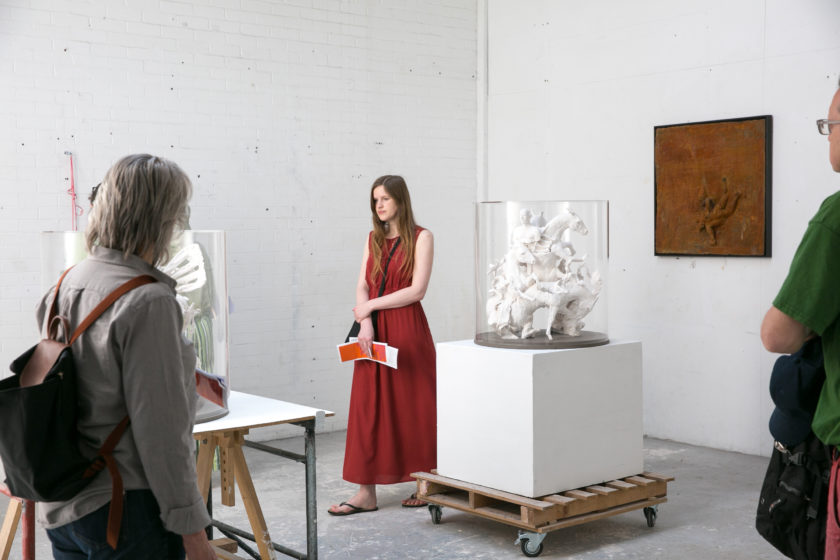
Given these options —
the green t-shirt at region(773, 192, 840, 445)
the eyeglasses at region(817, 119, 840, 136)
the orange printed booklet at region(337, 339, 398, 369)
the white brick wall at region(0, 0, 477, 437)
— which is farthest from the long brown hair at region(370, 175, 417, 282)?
the green t-shirt at region(773, 192, 840, 445)

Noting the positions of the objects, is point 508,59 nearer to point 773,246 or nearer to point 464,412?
point 773,246

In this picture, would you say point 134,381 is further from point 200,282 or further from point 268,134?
point 268,134

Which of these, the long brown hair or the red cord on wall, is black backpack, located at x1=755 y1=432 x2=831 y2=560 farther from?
the red cord on wall

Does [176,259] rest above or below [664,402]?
above

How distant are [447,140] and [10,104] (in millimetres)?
3270

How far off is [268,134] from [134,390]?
4.76m

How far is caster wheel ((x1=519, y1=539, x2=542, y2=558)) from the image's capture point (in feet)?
12.7

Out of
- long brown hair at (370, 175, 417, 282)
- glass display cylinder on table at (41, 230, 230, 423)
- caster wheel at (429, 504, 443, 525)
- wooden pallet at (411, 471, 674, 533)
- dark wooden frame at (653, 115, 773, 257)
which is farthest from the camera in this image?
dark wooden frame at (653, 115, 773, 257)

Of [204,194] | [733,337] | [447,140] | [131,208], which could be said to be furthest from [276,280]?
[131,208]

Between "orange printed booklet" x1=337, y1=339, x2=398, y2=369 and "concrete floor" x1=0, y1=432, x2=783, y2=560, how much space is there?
2.57 feet

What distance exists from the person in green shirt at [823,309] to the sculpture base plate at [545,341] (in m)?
2.07

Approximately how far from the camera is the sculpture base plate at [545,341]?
4023 mm

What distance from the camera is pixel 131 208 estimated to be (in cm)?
177

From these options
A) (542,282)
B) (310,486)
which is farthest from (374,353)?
(310,486)
